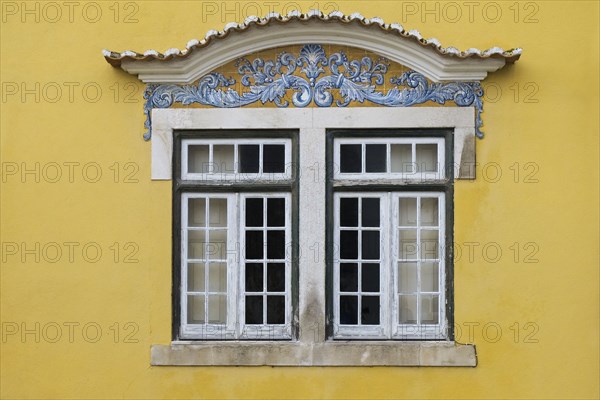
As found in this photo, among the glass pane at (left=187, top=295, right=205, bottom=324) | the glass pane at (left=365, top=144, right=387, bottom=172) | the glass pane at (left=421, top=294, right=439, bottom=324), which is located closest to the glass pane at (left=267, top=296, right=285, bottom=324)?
the glass pane at (left=187, top=295, right=205, bottom=324)

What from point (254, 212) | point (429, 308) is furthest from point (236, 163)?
point (429, 308)

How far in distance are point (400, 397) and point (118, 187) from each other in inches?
113

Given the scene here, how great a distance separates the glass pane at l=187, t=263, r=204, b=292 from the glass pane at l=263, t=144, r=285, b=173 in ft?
3.23

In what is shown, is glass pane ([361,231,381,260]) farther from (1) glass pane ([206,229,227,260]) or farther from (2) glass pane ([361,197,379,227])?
(1) glass pane ([206,229,227,260])

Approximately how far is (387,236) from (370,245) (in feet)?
0.53

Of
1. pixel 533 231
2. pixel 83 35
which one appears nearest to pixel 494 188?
pixel 533 231

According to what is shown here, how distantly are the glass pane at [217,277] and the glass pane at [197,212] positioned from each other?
365mm

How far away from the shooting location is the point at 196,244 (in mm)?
7656

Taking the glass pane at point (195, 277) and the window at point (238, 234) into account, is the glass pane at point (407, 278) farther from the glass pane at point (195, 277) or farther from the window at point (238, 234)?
the glass pane at point (195, 277)

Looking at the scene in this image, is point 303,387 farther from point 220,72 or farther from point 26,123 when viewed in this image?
point 26,123

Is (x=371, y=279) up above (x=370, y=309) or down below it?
above

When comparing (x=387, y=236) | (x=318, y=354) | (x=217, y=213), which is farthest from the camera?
(x=217, y=213)

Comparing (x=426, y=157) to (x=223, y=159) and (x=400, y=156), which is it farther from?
(x=223, y=159)

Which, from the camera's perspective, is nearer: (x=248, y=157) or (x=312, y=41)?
(x=312, y=41)
